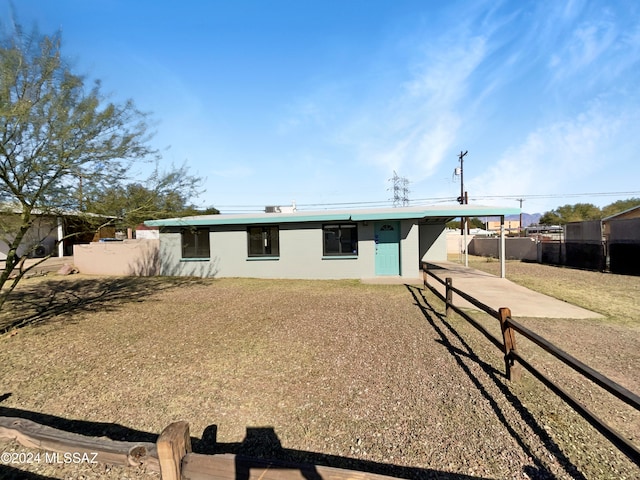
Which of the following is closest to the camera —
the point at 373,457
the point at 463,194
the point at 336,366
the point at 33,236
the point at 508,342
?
the point at 373,457

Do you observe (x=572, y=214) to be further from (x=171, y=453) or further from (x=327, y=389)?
(x=171, y=453)

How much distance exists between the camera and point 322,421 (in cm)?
314

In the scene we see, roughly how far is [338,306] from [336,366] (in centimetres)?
379

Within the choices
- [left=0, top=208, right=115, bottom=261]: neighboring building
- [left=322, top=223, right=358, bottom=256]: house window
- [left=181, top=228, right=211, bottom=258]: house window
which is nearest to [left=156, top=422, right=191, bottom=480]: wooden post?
[left=0, top=208, right=115, bottom=261]: neighboring building

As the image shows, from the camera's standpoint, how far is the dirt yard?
2.67 meters

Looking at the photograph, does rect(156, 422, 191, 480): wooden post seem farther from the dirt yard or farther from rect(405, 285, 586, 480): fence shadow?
rect(405, 285, 586, 480): fence shadow

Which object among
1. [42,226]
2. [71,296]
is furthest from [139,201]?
[71,296]

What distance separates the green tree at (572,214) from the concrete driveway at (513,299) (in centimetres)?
4218

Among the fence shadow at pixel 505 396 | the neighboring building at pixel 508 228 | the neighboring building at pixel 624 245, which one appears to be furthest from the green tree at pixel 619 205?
the fence shadow at pixel 505 396

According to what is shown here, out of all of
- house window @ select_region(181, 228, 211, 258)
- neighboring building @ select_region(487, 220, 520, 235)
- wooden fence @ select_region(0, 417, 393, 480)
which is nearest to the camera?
wooden fence @ select_region(0, 417, 393, 480)

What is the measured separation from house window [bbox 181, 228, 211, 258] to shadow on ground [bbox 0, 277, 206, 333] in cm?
118

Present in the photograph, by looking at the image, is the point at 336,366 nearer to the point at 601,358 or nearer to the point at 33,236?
the point at 601,358

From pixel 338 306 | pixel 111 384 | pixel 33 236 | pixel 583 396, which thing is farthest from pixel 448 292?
pixel 33 236

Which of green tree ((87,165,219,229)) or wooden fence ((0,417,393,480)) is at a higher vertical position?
green tree ((87,165,219,229))
